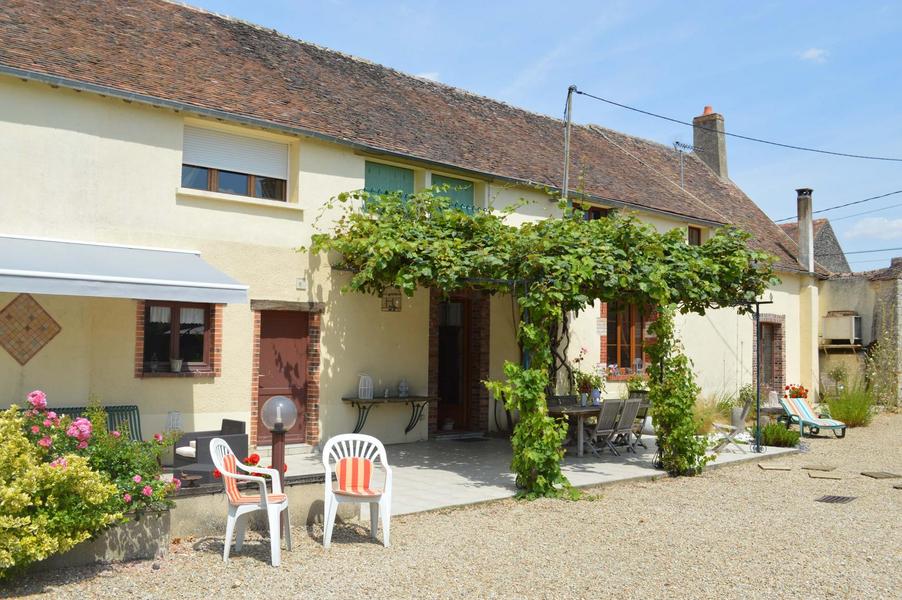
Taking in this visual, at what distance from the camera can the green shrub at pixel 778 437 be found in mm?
14953

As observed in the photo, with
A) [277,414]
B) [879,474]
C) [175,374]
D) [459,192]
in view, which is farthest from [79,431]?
[879,474]

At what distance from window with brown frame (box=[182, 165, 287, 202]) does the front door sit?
432 cm

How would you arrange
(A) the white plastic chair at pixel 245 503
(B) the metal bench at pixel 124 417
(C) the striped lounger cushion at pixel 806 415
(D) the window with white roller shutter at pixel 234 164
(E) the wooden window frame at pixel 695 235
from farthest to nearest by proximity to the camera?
(E) the wooden window frame at pixel 695 235, (C) the striped lounger cushion at pixel 806 415, (D) the window with white roller shutter at pixel 234 164, (B) the metal bench at pixel 124 417, (A) the white plastic chair at pixel 245 503

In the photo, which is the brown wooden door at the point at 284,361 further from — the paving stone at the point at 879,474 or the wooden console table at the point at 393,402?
the paving stone at the point at 879,474

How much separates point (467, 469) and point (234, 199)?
5432 mm

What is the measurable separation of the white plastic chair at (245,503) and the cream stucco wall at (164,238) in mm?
4355

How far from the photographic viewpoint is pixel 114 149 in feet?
35.2

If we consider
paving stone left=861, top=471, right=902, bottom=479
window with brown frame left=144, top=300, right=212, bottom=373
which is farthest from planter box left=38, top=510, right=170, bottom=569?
paving stone left=861, top=471, right=902, bottom=479

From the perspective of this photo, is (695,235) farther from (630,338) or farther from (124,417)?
(124,417)

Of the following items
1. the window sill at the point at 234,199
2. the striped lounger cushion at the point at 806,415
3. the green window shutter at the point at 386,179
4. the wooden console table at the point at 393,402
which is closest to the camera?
the window sill at the point at 234,199

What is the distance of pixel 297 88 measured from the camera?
13859 millimetres

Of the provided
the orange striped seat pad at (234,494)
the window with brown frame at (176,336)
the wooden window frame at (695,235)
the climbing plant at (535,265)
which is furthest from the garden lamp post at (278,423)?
the wooden window frame at (695,235)

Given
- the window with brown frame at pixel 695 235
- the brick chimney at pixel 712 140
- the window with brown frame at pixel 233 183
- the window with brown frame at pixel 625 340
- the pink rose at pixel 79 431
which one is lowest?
the pink rose at pixel 79 431

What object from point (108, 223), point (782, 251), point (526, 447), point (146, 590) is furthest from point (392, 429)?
point (782, 251)
